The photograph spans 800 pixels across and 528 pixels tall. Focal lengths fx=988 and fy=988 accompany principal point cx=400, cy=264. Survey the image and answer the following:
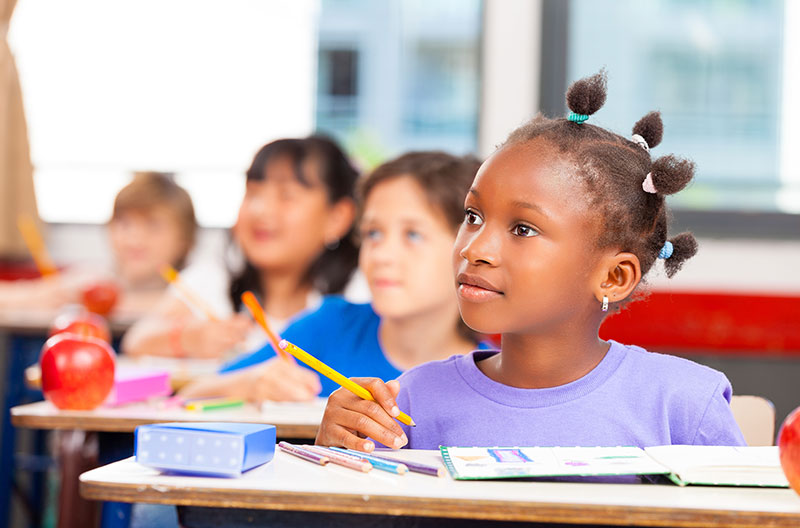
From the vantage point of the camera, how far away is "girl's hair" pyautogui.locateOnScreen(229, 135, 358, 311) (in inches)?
103

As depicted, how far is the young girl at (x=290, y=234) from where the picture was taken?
2600mm

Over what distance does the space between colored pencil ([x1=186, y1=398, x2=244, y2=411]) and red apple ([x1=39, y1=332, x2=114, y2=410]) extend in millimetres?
145

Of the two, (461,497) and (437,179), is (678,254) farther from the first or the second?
(437,179)

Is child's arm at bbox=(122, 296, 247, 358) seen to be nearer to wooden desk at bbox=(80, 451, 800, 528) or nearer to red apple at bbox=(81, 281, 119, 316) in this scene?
red apple at bbox=(81, 281, 119, 316)

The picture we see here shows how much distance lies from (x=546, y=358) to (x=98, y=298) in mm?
2391

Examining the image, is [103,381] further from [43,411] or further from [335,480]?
[335,480]

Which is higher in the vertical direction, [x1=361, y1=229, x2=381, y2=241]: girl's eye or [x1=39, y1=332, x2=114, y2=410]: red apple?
[x1=361, y1=229, x2=381, y2=241]: girl's eye

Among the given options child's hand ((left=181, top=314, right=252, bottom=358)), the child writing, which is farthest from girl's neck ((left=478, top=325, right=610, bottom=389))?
the child writing

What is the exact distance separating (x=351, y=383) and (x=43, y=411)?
2.42 ft

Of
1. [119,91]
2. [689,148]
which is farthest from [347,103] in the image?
[689,148]

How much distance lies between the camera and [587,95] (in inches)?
47.6

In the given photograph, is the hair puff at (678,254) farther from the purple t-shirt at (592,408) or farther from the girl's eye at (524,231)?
the girl's eye at (524,231)

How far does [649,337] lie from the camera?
3238mm

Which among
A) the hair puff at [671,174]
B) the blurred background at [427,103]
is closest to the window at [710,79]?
the blurred background at [427,103]
